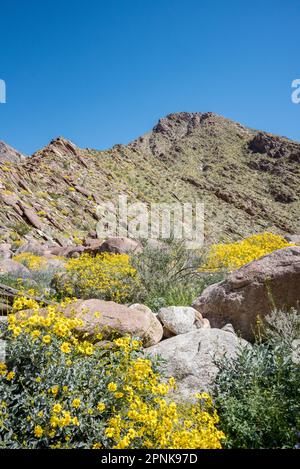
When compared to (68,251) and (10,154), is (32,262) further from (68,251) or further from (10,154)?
(10,154)

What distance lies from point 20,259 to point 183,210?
1061 inches

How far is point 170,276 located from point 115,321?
4309 mm

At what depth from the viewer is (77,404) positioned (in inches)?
115

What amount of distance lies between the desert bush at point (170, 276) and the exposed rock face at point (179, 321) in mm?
1530

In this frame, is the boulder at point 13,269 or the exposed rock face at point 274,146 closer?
the boulder at point 13,269

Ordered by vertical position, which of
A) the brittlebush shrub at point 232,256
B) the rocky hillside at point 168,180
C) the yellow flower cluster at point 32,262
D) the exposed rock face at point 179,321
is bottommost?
the exposed rock face at point 179,321

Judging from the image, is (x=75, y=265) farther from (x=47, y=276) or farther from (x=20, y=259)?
(x=20, y=259)

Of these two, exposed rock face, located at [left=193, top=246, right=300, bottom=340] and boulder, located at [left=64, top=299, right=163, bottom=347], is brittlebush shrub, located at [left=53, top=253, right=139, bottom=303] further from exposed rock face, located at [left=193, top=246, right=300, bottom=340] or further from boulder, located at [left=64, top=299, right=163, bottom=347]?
boulder, located at [left=64, top=299, right=163, bottom=347]

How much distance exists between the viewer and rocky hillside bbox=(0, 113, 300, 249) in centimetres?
2494

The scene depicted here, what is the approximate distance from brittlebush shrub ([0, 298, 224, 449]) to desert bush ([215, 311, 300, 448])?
223 millimetres

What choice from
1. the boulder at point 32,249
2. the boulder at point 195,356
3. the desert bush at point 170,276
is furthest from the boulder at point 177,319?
the boulder at point 32,249

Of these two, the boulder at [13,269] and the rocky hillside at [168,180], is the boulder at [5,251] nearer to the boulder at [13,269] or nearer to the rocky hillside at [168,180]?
the rocky hillside at [168,180]

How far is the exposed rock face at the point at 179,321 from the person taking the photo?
5570 mm

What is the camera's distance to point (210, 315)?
6219mm
